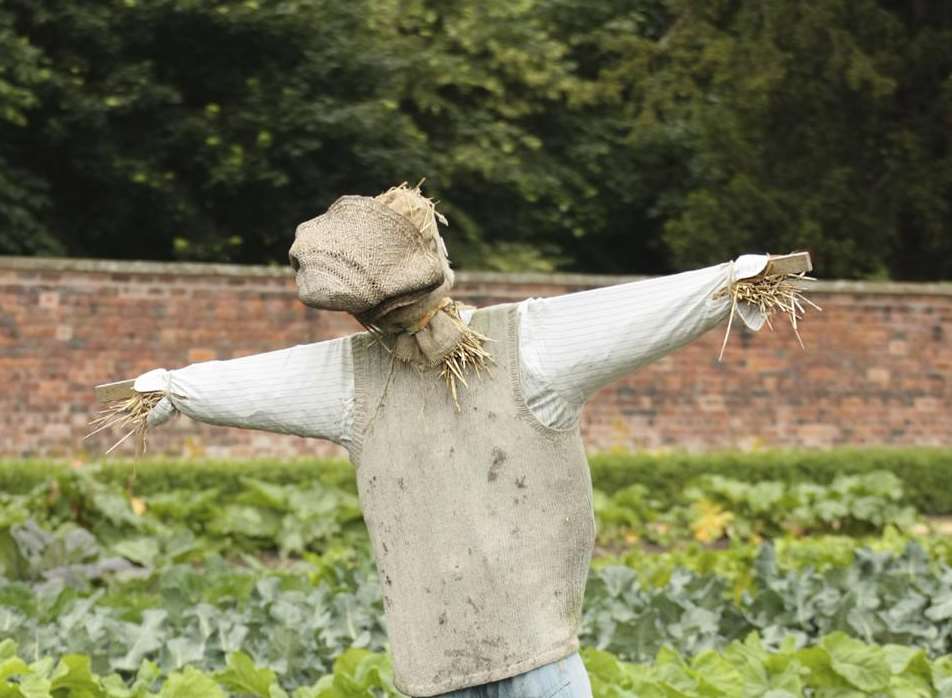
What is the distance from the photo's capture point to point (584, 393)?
3090 mm

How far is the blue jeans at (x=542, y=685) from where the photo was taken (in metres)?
3.02

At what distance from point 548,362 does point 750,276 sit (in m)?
0.41

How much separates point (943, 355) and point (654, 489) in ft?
12.2

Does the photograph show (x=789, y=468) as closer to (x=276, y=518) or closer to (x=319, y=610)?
(x=276, y=518)

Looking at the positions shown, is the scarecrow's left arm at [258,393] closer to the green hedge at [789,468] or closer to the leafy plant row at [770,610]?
the leafy plant row at [770,610]

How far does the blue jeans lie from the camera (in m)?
3.02

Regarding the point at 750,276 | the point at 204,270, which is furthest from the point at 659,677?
the point at 204,270

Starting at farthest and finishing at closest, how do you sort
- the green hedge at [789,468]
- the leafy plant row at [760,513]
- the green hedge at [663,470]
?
the green hedge at [789,468] < the green hedge at [663,470] < the leafy plant row at [760,513]

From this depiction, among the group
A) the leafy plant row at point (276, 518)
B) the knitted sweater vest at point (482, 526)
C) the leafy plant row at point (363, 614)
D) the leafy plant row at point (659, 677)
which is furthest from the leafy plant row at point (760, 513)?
the knitted sweater vest at point (482, 526)

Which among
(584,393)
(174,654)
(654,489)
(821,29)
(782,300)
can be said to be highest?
(821,29)

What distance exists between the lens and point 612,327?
3.02 m

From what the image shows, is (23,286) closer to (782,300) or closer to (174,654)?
(174,654)

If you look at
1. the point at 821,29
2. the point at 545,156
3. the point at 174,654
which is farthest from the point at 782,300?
the point at 545,156

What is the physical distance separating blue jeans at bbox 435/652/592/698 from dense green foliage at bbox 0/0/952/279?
41.1ft
